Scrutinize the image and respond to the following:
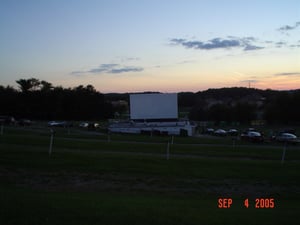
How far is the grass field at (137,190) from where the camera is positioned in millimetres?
7906

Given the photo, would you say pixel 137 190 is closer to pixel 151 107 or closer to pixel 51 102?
pixel 151 107

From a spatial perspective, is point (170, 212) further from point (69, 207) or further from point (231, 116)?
point (231, 116)

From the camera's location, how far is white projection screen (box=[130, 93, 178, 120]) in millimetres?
87188

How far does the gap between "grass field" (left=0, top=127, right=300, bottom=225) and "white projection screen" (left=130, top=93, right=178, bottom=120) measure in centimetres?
6544

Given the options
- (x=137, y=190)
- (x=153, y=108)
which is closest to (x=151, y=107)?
(x=153, y=108)

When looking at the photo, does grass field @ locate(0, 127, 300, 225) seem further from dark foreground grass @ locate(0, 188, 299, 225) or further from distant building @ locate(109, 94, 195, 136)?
distant building @ locate(109, 94, 195, 136)

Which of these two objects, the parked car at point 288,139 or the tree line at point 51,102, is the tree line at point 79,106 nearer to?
the tree line at point 51,102

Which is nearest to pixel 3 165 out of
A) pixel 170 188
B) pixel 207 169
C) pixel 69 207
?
pixel 170 188

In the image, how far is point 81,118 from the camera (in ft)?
424

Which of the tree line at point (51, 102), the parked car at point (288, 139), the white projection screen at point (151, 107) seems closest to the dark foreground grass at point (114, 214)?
the parked car at point (288, 139)

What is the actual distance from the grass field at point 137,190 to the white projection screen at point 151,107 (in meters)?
65.4

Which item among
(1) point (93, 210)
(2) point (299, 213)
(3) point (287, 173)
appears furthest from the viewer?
(3) point (287, 173)

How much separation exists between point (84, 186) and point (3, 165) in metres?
4.97

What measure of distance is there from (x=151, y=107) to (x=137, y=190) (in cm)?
7324
